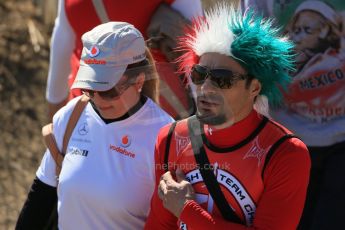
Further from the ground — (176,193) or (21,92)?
(176,193)

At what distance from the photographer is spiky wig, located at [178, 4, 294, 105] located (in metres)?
2.81

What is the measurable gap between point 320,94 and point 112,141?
1.13 m

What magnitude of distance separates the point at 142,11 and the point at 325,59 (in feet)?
2.81

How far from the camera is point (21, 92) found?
6938 millimetres

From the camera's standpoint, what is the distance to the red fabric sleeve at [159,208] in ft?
9.95

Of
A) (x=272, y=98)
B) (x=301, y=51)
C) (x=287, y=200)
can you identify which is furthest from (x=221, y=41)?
(x=301, y=51)

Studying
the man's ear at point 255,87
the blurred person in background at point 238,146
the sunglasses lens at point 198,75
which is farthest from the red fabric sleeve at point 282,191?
the sunglasses lens at point 198,75

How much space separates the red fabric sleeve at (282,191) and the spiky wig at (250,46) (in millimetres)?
234

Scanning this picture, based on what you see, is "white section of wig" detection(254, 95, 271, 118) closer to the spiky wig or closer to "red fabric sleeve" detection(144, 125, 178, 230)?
the spiky wig

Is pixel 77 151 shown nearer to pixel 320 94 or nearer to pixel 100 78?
pixel 100 78

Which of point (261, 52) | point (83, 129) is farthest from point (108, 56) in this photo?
point (261, 52)

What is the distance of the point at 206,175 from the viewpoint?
9.42 feet

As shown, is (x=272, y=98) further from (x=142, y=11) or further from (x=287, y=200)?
(x=142, y=11)

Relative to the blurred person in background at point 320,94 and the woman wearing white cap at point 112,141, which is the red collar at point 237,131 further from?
the blurred person in background at point 320,94
